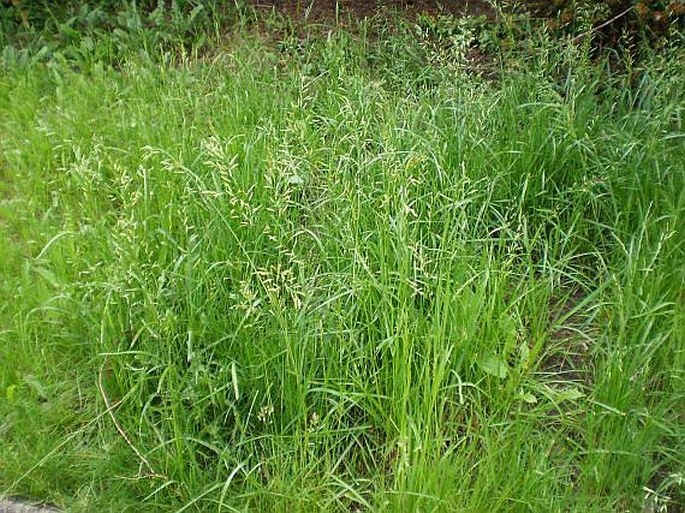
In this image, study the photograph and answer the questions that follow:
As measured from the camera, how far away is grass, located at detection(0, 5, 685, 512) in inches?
120

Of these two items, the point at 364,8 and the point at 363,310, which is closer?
the point at 363,310

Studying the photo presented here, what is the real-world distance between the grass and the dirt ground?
4.78 ft

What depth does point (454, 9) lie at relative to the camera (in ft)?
19.6

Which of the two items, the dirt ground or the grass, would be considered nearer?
the grass

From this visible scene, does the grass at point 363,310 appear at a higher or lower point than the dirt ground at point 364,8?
lower

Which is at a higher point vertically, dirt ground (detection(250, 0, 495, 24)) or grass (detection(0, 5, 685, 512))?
dirt ground (detection(250, 0, 495, 24))

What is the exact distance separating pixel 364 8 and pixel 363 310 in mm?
3322

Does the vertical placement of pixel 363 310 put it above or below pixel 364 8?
below

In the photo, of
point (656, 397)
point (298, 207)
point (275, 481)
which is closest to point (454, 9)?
point (298, 207)

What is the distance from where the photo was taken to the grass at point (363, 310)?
3043 millimetres

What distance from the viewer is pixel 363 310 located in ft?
11.0

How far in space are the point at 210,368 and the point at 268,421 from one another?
0.34 meters

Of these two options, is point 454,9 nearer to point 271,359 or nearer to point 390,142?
point 390,142

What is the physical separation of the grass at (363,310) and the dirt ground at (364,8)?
1.46 metres
